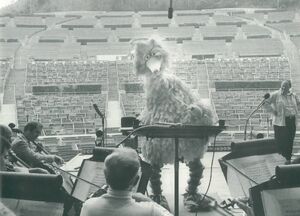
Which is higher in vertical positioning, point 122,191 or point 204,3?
point 204,3

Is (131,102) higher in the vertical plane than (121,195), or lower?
higher

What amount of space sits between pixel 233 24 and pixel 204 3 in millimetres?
1134

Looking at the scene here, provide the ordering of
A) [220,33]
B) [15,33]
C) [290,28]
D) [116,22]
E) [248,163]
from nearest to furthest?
[248,163] < [15,33] < [290,28] < [116,22] < [220,33]

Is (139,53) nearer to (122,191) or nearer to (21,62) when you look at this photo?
(122,191)

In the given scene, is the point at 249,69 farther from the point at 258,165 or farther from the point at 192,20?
the point at 258,165

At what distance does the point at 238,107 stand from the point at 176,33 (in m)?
3.43

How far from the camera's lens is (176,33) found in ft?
40.6

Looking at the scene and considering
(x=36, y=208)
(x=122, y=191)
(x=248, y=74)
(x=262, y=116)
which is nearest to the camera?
(x=122, y=191)

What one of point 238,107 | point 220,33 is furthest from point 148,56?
point 220,33

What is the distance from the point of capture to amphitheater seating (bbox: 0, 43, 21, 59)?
416 inches

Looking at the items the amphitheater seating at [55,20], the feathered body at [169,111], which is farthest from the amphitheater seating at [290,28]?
the feathered body at [169,111]

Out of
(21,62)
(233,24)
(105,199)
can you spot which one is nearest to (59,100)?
(21,62)

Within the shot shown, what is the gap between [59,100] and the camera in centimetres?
980

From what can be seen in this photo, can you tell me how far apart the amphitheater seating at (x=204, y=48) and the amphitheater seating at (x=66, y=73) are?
7.33ft
